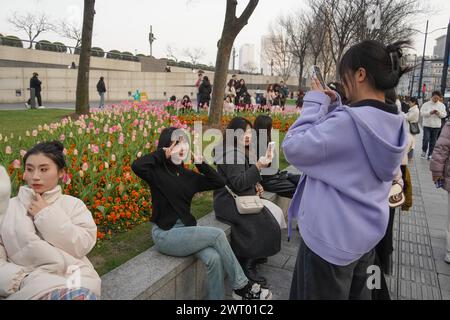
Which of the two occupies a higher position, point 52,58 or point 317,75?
point 52,58

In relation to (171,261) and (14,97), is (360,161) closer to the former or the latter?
(171,261)

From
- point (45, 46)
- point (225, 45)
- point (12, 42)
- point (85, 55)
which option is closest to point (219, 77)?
point (225, 45)

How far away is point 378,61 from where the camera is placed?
5.44 feet

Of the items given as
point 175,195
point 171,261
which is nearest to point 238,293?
point 171,261

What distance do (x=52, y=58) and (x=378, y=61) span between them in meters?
30.3

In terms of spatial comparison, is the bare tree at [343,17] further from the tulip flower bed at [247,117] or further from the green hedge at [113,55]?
the green hedge at [113,55]

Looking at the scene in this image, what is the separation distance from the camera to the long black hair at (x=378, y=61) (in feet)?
5.46

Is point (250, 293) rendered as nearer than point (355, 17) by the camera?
Yes

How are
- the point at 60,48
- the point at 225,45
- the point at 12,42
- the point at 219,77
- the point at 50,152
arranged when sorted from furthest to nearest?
1. the point at 60,48
2. the point at 12,42
3. the point at 219,77
4. the point at 225,45
5. the point at 50,152

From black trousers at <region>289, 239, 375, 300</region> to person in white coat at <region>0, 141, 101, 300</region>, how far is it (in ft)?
3.37

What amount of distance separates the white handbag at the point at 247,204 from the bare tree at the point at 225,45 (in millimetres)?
5631

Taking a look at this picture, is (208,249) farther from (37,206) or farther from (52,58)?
(52,58)

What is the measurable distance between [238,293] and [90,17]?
9.80 m

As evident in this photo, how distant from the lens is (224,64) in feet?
28.8
